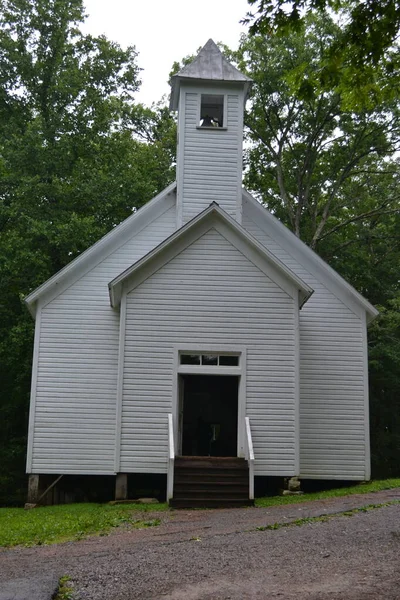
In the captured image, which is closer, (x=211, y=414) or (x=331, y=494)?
(x=331, y=494)

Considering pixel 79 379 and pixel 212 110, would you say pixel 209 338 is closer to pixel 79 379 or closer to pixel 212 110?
pixel 79 379

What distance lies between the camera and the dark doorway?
20.1 meters

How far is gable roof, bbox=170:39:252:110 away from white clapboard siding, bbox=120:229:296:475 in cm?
488

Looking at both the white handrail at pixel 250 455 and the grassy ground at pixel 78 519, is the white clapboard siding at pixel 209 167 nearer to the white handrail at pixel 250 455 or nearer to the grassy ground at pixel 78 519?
the white handrail at pixel 250 455

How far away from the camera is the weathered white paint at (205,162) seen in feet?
58.2

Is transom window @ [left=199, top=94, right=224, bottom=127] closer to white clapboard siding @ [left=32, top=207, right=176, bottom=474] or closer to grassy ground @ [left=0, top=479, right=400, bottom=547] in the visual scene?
white clapboard siding @ [left=32, top=207, right=176, bottom=474]

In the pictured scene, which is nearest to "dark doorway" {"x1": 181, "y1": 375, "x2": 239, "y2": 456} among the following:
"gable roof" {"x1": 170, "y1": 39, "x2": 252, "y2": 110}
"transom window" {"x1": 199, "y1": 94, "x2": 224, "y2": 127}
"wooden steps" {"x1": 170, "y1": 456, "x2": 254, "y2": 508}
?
"wooden steps" {"x1": 170, "y1": 456, "x2": 254, "y2": 508}

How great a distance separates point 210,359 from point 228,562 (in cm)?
801

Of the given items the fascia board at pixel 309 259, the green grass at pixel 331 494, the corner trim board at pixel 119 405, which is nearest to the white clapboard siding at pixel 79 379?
the corner trim board at pixel 119 405

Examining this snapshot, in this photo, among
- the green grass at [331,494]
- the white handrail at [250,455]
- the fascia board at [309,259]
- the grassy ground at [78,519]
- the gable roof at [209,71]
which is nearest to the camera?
the grassy ground at [78,519]

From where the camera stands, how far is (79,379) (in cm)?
1680

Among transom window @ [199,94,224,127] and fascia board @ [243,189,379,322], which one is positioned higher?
transom window @ [199,94,224,127]

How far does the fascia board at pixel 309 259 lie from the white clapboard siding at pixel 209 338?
2660mm

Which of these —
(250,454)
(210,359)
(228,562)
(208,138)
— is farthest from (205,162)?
(228,562)
